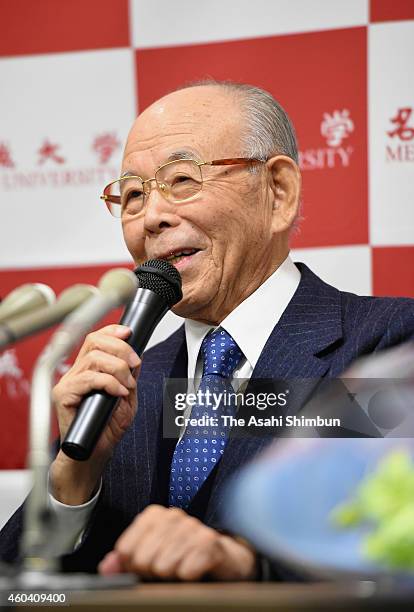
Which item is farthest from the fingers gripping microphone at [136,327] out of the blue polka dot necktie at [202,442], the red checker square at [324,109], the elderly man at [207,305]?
the red checker square at [324,109]

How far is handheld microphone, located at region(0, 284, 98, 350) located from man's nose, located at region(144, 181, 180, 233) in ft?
2.20

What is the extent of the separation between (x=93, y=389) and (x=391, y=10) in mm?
1366

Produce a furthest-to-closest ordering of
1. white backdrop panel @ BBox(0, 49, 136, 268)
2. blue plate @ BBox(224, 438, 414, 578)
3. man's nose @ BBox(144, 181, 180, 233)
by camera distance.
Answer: white backdrop panel @ BBox(0, 49, 136, 268)
man's nose @ BBox(144, 181, 180, 233)
blue plate @ BBox(224, 438, 414, 578)

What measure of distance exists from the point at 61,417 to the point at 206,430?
0.83 feet

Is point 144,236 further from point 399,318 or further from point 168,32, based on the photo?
point 168,32

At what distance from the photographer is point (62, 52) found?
226 cm

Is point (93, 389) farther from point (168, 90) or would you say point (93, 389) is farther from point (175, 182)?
point (168, 90)

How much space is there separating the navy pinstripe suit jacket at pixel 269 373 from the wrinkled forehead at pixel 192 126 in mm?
340

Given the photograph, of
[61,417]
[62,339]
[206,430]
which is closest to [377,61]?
[206,430]

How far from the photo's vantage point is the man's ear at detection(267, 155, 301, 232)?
70.6 inches

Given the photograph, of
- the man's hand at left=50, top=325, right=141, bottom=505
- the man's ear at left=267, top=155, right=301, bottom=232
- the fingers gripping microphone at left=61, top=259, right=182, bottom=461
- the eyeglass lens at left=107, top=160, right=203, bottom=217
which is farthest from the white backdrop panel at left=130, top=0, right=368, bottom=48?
the man's hand at left=50, top=325, right=141, bottom=505

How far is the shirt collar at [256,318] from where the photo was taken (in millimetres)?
1623

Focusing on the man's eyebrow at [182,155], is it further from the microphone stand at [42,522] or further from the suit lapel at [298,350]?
the microphone stand at [42,522]

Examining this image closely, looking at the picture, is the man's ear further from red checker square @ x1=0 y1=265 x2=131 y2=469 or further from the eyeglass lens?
red checker square @ x1=0 y1=265 x2=131 y2=469
